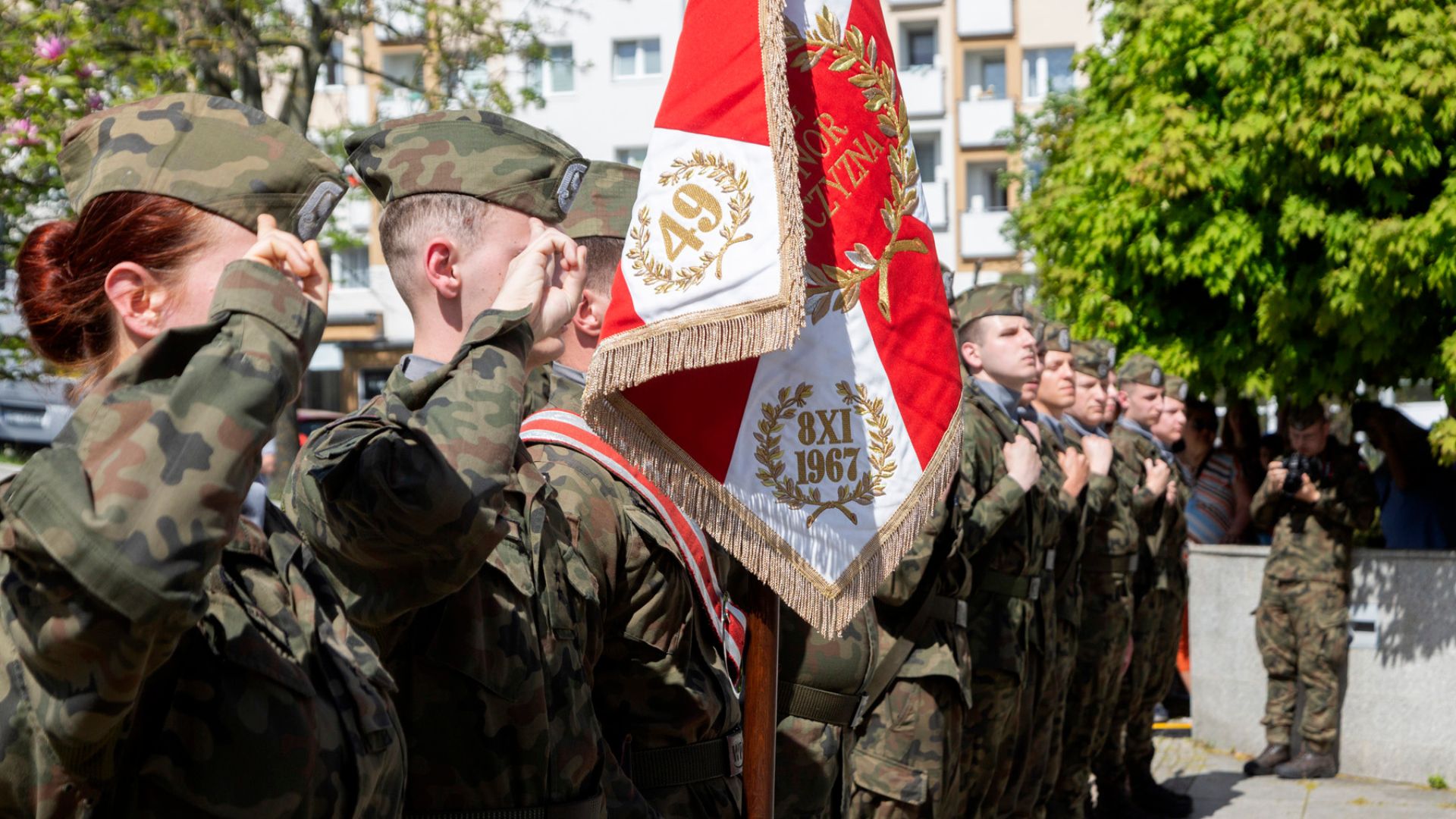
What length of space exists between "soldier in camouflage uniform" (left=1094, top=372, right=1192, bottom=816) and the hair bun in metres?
7.36

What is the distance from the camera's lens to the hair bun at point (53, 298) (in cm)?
192

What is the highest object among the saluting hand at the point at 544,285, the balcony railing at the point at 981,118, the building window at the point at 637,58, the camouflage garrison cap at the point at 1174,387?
the building window at the point at 637,58

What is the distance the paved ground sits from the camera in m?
8.26

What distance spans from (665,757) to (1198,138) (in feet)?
24.1

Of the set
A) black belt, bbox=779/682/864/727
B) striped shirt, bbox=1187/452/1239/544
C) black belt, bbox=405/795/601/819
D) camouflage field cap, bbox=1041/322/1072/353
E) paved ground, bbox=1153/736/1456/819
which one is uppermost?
camouflage field cap, bbox=1041/322/1072/353

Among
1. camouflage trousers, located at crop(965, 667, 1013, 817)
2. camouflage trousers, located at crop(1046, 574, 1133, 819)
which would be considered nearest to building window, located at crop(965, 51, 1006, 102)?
camouflage trousers, located at crop(1046, 574, 1133, 819)

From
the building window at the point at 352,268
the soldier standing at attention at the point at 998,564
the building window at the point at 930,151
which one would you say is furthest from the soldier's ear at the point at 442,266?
the building window at the point at 930,151

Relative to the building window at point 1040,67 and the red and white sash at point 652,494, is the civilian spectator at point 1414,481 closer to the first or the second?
the red and white sash at point 652,494

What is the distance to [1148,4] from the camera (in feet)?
33.8

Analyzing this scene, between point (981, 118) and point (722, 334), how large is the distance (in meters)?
33.3

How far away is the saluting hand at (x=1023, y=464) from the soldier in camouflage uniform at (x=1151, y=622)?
333cm

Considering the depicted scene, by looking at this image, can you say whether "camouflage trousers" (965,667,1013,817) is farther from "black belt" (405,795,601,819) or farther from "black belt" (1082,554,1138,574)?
"black belt" (405,795,601,819)

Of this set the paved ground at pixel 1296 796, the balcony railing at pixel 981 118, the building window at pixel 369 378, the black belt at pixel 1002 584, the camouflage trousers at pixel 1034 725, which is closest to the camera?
the black belt at pixel 1002 584

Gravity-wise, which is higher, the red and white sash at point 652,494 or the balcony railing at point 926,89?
the balcony railing at point 926,89
